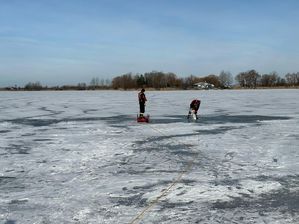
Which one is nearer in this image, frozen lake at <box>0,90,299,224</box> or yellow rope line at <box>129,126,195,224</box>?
yellow rope line at <box>129,126,195,224</box>

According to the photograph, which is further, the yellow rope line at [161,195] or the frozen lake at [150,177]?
the frozen lake at [150,177]

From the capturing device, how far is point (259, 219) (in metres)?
4.96

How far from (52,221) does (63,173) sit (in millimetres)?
2503

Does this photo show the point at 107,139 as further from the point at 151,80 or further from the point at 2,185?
the point at 151,80

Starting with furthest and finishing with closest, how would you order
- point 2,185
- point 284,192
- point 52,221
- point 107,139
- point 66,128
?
point 66,128 → point 107,139 → point 2,185 → point 284,192 → point 52,221

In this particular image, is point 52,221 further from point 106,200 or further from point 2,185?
point 2,185

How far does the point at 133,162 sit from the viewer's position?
838 centimetres

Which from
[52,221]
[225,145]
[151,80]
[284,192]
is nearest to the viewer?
[52,221]

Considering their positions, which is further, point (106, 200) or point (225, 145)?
point (225, 145)

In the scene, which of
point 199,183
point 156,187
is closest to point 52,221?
point 156,187

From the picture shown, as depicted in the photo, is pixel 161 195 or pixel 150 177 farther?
pixel 150 177

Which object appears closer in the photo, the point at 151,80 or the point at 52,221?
the point at 52,221

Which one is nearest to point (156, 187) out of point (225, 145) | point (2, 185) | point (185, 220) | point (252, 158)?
point (185, 220)

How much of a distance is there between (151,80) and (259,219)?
116 m
